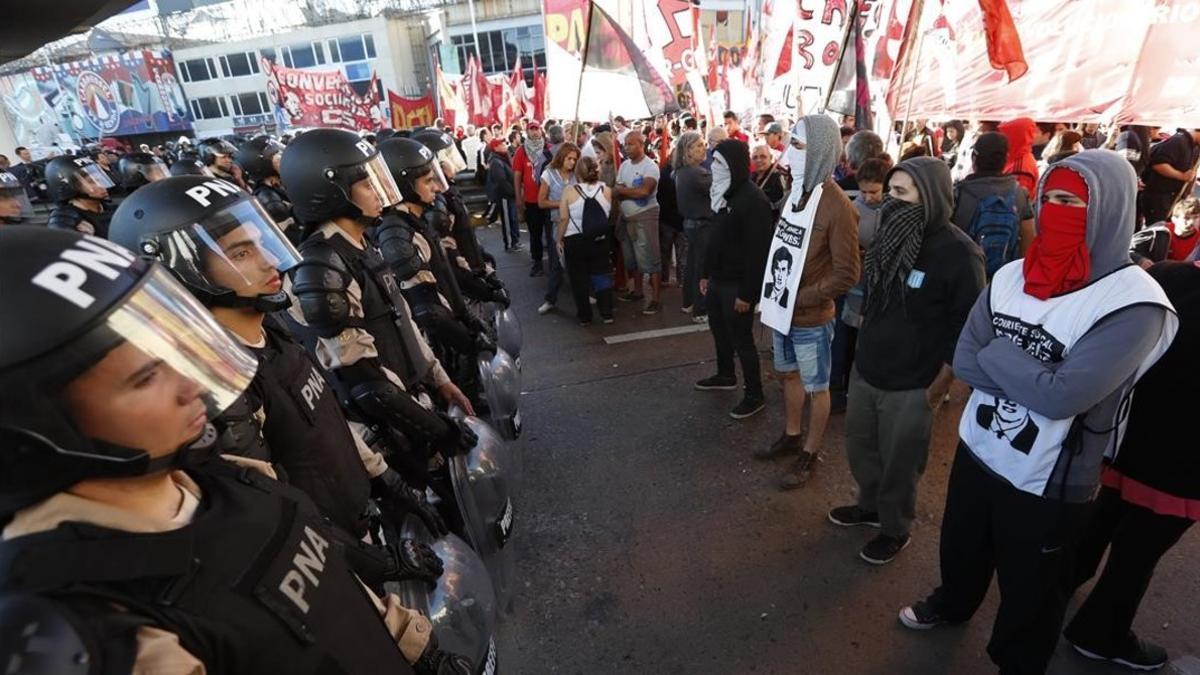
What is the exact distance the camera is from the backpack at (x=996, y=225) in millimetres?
4094

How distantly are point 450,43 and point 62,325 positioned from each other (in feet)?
162

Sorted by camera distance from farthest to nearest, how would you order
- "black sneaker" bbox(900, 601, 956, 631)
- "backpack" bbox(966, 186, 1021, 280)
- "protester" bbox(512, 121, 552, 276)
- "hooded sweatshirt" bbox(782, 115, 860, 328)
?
"protester" bbox(512, 121, 552, 276) → "backpack" bbox(966, 186, 1021, 280) → "hooded sweatshirt" bbox(782, 115, 860, 328) → "black sneaker" bbox(900, 601, 956, 631)

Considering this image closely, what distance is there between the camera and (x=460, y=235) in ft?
19.0

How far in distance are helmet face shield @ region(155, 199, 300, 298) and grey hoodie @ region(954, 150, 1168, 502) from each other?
2460 millimetres

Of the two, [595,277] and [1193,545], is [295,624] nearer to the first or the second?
[1193,545]

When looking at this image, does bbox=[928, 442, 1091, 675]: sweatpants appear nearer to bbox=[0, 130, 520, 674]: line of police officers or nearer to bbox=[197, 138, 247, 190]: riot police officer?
bbox=[0, 130, 520, 674]: line of police officers

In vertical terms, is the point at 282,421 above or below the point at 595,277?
above

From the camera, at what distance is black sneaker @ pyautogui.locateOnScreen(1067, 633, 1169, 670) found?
7.98ft

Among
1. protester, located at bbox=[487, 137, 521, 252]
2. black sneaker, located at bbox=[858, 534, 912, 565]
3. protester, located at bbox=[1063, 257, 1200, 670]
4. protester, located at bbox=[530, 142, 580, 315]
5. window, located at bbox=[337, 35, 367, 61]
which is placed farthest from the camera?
window, located at bbox=[337, 35, 367, 61]

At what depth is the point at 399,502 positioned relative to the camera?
2477mm

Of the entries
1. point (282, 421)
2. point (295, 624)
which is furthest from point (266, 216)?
point (295, 624)

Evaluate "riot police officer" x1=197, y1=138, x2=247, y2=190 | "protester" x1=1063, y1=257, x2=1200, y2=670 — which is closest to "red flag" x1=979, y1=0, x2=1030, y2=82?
"protester" x1=1063, y1=257, x2=1200, y2=670

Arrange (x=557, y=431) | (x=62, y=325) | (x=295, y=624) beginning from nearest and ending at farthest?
(x=62, y=325)
(x=295, y=624)
(x=557, y=431)

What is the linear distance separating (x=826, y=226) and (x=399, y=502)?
8.75 ft
